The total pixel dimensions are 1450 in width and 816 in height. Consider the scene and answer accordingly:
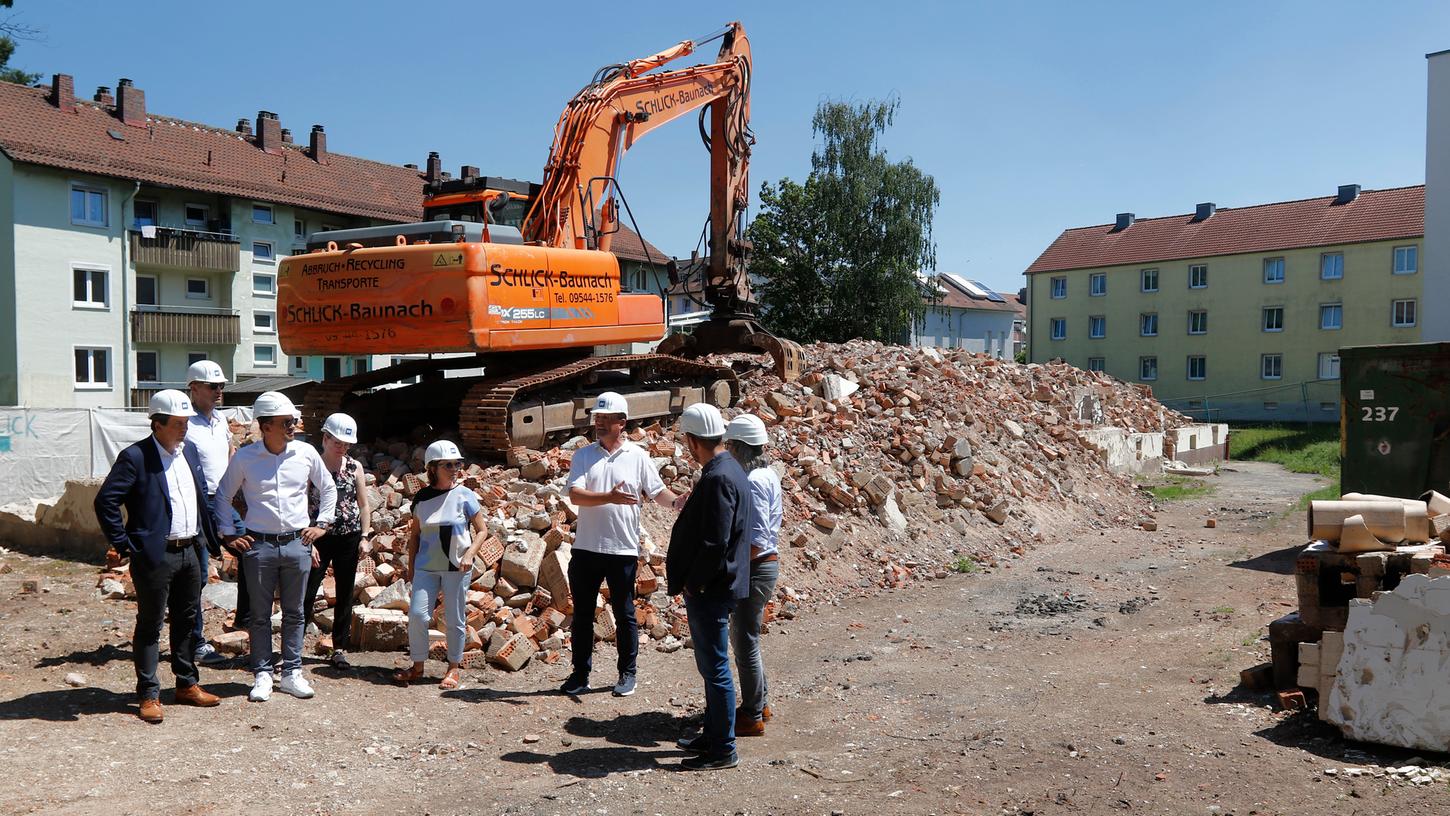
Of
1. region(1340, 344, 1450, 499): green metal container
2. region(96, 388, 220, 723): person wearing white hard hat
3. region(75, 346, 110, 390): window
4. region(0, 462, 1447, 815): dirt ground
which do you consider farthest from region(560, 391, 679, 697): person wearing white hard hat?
region(75, 346, 110, 390): window

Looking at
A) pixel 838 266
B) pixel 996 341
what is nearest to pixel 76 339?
pixel 838 266

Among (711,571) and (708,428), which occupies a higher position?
(708,428)

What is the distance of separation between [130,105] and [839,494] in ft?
96.7

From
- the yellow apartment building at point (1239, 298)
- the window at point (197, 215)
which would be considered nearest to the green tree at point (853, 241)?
the yellow apartment building at point (1239, 298)

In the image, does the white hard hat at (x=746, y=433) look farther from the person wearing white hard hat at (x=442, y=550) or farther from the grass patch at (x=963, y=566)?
the grass patch at (x=963, y=566)

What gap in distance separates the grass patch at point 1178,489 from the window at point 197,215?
90.7ft

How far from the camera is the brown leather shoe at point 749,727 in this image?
575cm

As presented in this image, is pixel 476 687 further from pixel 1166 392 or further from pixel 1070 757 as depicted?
pixel 1166 392

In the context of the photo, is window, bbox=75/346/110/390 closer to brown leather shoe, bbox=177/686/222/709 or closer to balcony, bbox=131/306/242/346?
balcony, bbox=131/306/242/346

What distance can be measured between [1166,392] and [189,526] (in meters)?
43.5

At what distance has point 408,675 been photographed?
664 centimetres

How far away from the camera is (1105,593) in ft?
32.0

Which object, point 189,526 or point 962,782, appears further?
point 189,526

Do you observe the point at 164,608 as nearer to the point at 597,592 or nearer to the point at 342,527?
the point at 342,527
